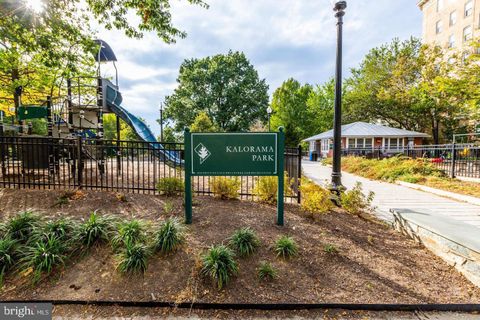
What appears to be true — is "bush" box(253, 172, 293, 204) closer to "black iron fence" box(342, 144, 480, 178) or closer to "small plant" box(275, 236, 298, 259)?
"small plant" box(275, 236, 298, 259)

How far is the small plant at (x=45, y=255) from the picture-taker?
2817mm

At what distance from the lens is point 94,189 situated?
17.8ft

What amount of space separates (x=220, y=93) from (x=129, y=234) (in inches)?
1148

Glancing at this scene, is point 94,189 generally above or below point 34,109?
below

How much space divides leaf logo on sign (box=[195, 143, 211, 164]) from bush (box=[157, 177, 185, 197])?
60.7 inches

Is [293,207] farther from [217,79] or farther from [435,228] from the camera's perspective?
[217,79]

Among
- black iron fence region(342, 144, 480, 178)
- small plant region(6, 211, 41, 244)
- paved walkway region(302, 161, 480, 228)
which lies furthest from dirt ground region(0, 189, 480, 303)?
black iron fence region(342, 144, 480, 178)

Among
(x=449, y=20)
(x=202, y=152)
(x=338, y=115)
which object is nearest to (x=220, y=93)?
(x=338, y=115)

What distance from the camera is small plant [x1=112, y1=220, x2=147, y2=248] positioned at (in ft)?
10.2

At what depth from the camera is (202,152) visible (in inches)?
155

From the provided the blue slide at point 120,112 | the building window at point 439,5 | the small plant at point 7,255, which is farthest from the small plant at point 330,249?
the building window at point 439,5

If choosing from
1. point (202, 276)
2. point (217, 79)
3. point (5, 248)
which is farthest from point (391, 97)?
point (5, 248)

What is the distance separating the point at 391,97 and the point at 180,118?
26097mm

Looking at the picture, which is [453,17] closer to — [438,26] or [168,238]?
[438,26]
